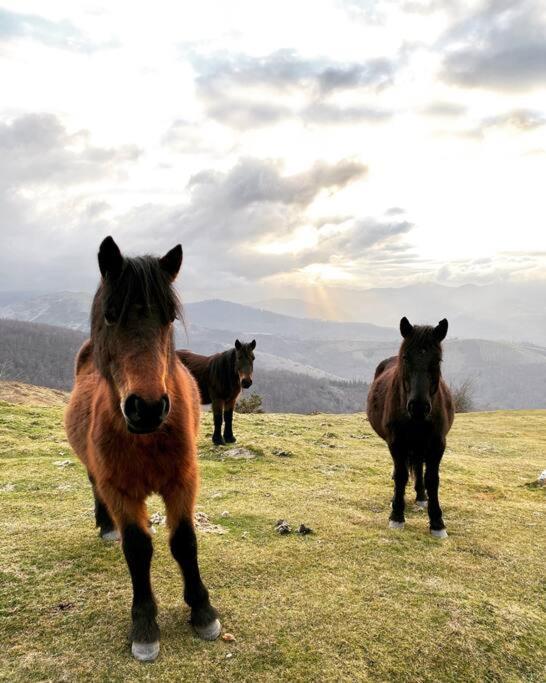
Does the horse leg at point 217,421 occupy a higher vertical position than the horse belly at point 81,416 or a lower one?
lower

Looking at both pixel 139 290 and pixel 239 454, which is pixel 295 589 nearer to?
pixel 139 290

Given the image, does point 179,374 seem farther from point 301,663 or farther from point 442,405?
point 442,405

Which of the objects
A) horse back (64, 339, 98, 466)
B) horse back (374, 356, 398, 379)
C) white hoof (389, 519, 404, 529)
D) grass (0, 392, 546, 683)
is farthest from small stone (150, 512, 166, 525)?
horse back (374, 356, 398, 379)

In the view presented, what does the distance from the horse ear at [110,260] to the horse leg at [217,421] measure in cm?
1079

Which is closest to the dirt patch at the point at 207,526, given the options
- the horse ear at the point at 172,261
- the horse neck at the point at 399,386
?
the horse neck at the point at 399,386

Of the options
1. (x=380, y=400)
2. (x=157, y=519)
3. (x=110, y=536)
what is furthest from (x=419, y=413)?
(x=110, y=536)

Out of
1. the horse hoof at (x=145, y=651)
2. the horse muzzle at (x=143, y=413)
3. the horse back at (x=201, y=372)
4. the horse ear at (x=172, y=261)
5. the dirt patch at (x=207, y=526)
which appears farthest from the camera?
the horse back at (x=201, y=372)

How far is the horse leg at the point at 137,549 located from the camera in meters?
3.81

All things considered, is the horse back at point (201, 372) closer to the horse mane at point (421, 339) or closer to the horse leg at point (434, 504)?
the horse leg at point (434, 504)

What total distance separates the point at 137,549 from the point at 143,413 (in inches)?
66.1

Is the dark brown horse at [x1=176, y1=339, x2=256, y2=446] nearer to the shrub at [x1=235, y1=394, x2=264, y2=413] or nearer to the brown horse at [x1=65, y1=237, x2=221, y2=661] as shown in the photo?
the brown horse at [x1=65, y1=237, x2=221, y2=661]

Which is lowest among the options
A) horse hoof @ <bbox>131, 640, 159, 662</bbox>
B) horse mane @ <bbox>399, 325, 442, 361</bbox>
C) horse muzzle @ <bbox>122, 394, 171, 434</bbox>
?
horse hoof @ <bbox>131, 640, 159, 662</bbox>

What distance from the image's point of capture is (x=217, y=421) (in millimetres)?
14070

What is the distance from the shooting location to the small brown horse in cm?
625
